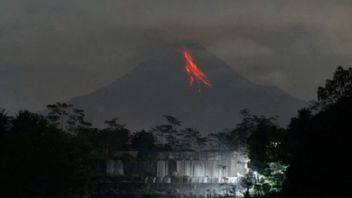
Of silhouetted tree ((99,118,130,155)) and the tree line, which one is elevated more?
silhouetted tree ((99,118,130,155))

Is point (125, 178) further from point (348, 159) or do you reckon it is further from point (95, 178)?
point (348, 159)

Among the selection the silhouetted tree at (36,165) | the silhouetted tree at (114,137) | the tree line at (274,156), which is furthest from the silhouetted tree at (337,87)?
the silhouetted tree at (114,137)

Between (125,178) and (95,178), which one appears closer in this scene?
(95,178)

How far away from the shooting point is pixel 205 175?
257ft

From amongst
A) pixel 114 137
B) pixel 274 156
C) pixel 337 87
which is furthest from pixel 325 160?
pixel 114 137

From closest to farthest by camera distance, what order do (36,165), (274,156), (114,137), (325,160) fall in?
1. (325,160)
2. (36,165)
3. (274,156)
4. (114,137)

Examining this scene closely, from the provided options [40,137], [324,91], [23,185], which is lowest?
[23,185]

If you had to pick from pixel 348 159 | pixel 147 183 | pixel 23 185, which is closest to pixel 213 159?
pixel 147 183

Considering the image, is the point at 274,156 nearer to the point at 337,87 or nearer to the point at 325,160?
the point at 337,87

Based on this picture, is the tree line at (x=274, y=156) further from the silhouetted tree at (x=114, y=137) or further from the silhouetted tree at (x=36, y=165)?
the silhouetted tree at (x=114, y=137)

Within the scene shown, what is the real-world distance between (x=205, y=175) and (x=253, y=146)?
21.5 m

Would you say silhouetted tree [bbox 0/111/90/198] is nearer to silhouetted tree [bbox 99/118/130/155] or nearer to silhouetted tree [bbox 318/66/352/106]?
silhouetted tree [bbox 318/66/352/106]

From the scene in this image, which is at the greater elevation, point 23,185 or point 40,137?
point 40,137

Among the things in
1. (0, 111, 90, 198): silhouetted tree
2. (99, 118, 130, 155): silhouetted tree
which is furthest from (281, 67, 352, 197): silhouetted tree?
(99, 118, 130, 155): silhouetted tree
